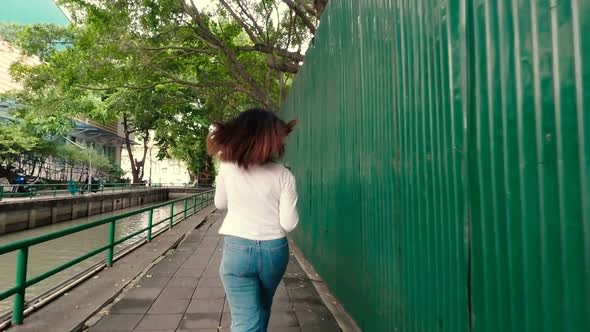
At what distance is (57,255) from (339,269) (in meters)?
9.11

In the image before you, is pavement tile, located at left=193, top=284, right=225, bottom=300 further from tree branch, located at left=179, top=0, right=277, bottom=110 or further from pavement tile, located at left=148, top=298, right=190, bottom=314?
tree branch, located at left=179, top=0, right=277, bottom=110

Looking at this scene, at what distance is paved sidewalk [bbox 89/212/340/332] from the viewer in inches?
147

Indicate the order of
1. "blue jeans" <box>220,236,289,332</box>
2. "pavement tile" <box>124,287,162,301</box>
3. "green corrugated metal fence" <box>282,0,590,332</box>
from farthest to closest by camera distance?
1. "pavement tile" <box>124,287,162,301</box>
2. "blue jeans" <box>220,236,289,332</box>
3. "green corrugated metal fence" <box>282,0,590,332</box>

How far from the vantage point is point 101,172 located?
1395 inches

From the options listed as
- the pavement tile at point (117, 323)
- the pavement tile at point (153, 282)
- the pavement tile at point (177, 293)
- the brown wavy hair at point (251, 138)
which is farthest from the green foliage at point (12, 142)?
the brown wavy hair at point (251, 138)

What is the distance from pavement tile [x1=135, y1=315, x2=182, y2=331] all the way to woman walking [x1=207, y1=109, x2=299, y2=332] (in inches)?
74.3

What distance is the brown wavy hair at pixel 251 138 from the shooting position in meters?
2.10

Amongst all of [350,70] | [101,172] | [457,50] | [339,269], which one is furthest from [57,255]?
[101,172]

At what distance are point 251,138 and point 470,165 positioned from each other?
43.6 inches

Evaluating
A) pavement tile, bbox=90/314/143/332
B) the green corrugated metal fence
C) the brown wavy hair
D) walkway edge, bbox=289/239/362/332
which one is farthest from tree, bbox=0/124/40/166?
the brown wavy hair

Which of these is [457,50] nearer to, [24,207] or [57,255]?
[57,255]

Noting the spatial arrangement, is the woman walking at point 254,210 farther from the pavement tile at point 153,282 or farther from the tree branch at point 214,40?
the tree branch at point 214,40

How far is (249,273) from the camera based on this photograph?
2098 millimetres

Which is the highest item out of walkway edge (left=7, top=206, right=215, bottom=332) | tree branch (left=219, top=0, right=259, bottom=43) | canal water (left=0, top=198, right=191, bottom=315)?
tree branch (left=219, top=0, right=259, bottom=43)
